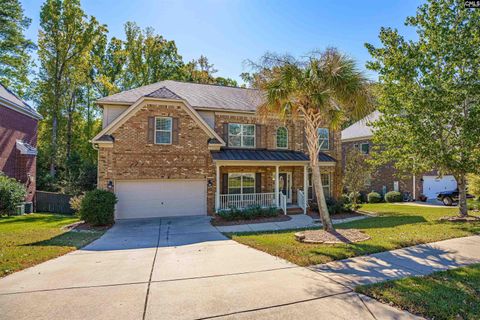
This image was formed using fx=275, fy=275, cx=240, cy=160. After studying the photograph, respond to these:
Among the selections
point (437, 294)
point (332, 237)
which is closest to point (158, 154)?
point (332, 237)

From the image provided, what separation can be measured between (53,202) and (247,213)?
49.1ft

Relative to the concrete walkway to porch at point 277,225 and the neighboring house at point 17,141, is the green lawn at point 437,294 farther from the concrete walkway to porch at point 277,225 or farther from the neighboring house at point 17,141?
the neighboring house at point 17,141

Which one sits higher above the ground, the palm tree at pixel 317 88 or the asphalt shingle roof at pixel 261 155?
the palm tree at pixel 317 88

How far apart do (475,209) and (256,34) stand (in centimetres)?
1639

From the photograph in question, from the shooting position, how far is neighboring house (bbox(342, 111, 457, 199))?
25.2 meters

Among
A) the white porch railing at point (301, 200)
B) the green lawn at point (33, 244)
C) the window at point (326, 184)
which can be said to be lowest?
the green lawn at point (33, 244)

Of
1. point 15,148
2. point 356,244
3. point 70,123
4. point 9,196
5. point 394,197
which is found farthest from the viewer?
point 70,123

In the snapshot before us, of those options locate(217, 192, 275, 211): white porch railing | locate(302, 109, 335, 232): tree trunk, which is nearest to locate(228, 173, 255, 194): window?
locate(217, 192, 275, 211): white porch railing

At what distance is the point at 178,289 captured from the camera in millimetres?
5184

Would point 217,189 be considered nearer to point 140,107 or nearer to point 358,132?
point 140,107

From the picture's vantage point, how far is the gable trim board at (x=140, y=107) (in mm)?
14023

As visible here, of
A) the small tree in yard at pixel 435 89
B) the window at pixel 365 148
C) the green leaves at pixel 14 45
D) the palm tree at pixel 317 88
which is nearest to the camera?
the palm tree at pixel 317 88

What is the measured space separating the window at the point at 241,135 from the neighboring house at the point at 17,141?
1449 cm

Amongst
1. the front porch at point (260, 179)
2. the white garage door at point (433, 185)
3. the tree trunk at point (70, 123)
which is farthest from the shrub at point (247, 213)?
the tree trunk at point (70, 123)
